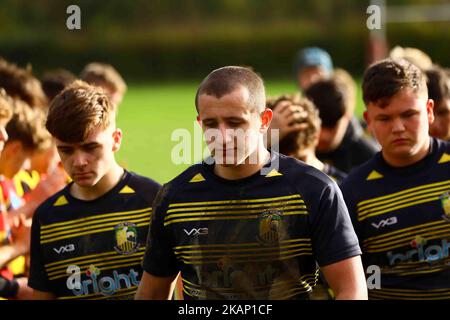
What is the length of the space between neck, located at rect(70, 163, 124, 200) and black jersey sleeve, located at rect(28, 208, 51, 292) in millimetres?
263

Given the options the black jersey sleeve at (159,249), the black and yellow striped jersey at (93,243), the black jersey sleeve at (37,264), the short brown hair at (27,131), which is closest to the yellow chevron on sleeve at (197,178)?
the black jersey sleeve at (159,249)

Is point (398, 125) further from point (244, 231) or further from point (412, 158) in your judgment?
point (244, 231)

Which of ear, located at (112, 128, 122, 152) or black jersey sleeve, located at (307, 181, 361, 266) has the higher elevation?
ear, located at (112, 128, 122, 152)

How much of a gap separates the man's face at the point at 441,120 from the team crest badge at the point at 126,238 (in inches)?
96.8

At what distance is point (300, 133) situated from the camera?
566cm

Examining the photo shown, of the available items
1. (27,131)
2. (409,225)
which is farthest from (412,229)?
(27,131)

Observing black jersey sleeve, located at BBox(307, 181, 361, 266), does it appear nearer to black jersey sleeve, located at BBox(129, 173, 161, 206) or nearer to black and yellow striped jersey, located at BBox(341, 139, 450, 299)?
black and yellow striped jersey, located at BBox(341, 139, 450, 299)

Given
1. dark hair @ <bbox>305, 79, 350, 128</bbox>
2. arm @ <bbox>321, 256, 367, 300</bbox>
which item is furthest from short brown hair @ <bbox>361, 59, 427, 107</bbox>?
dark hair @ <bbox>305, 79, 350, 128</bbox>

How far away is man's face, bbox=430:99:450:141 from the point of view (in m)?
6.31

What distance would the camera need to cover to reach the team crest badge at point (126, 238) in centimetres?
489

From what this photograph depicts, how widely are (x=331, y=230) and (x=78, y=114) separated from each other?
1698mm

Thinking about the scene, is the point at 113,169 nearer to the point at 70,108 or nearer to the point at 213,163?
the point at 70,108
